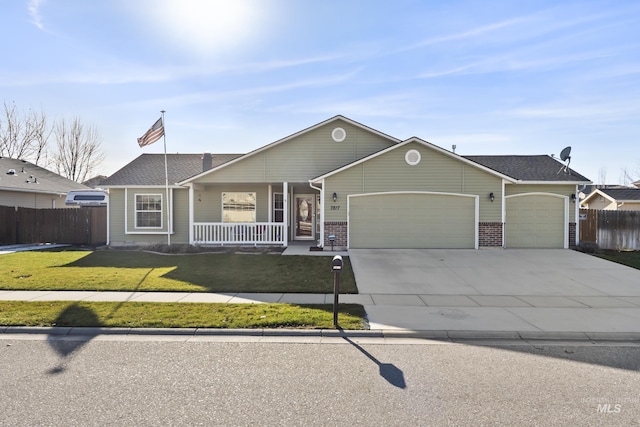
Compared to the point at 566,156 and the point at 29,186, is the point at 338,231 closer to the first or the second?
the point at 566,156

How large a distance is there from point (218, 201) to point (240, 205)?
1080 millimetres

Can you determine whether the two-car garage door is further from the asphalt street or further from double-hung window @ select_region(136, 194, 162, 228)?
the asphalt street

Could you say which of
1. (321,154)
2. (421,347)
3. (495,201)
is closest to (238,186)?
(321,154)

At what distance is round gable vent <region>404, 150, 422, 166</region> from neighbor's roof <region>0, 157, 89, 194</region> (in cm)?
2041

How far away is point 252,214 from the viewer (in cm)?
1808

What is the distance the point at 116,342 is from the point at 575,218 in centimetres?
1724

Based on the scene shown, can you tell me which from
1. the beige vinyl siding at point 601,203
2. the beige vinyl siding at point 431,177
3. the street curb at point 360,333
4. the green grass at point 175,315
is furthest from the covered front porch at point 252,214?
the beige vinyl siding at point 601,203

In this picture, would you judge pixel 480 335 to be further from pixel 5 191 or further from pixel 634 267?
pixel 5 191

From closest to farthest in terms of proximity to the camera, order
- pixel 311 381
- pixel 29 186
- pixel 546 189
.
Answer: pixel 311 381
pixel 546 189
pixel 29 186

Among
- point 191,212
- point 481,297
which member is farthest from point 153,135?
point 481,297

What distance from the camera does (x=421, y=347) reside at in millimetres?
5324

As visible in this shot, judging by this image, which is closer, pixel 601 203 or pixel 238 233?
pixel 238 233

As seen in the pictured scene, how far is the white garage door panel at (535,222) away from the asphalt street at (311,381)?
10.9 m

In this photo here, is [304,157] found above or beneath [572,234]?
above
